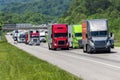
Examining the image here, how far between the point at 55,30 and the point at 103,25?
50.7 feet

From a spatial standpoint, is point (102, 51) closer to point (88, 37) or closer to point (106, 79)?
point (88, 37)

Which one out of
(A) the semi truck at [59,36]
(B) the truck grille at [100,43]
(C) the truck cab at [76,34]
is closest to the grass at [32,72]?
(B) the truck grille at [100,43]

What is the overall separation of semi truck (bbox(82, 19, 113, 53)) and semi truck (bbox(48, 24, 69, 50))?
14102mm

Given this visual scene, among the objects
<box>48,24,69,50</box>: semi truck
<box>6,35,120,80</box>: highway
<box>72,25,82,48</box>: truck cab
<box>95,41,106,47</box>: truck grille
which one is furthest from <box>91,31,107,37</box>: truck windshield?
<box>72,25,82,48</box>: truck cab

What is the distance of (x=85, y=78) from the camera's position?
20047mm

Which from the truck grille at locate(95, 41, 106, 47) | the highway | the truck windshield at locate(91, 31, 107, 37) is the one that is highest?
the truck windshield at locate(91, 31, 107, 37)

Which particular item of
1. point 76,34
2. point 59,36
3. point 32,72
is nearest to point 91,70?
point 32,72

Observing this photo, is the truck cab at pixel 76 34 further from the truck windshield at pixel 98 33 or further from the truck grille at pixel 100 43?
the truck grille at pixel 100 43

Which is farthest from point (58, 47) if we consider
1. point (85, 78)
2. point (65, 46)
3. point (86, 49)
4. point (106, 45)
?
point (85, 78)

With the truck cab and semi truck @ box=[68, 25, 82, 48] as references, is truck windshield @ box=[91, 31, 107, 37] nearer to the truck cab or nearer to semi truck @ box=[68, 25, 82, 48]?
semi truck @ box=[68, 25, 82, 48]

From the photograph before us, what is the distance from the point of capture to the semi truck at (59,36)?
199ft

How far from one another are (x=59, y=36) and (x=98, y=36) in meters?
16.4

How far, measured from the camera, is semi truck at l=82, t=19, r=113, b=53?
4481 centimetres

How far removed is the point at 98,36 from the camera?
45.7 meters
